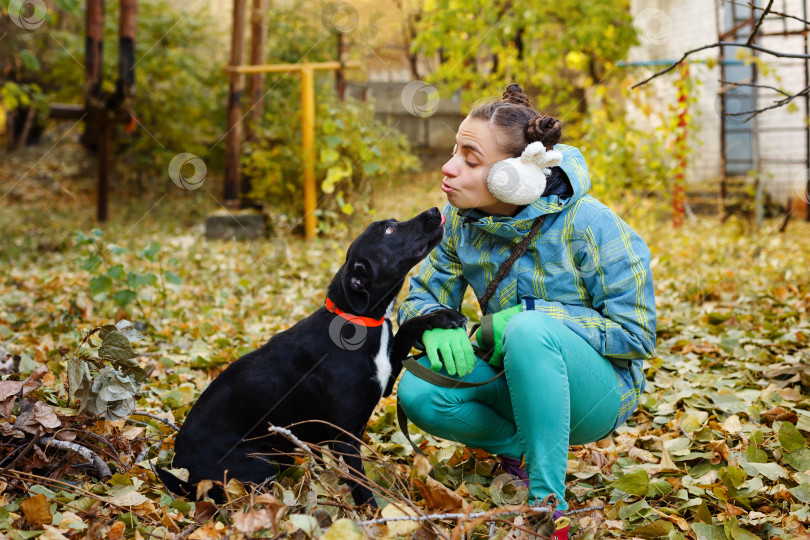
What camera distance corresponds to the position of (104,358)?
2.35m

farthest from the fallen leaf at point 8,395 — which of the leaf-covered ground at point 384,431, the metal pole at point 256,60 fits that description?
the metal pole at point 256,60

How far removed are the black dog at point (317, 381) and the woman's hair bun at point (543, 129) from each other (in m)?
0.47

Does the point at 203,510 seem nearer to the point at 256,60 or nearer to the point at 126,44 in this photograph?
the point at 126,44

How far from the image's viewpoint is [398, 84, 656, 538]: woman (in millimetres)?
2012

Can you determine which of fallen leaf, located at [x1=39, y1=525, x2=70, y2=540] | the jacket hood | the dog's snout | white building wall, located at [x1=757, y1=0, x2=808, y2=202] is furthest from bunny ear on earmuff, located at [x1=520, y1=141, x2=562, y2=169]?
white building wall, located at [x1=757, y1=0, x2=808, y2=202]

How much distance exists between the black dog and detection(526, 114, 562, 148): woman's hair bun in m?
0.47

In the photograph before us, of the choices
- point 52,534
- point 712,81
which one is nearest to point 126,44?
point 52,534

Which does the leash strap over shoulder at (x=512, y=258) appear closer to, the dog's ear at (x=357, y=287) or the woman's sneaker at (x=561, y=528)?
the dog's ear at (x=357, y=287)

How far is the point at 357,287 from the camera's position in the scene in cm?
231

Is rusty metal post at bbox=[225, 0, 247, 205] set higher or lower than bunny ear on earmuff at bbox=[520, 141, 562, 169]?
higher

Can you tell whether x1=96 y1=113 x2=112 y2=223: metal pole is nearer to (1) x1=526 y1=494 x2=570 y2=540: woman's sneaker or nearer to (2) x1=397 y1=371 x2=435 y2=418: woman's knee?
(2) x1=397 y1=371 x2=435 y2=418: woman's knee

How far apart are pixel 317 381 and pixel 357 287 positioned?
34 centimetres

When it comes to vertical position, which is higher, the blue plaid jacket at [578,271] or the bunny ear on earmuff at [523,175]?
the bunny ear on earmuff at [523,175]

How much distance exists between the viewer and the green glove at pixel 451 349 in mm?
2207
